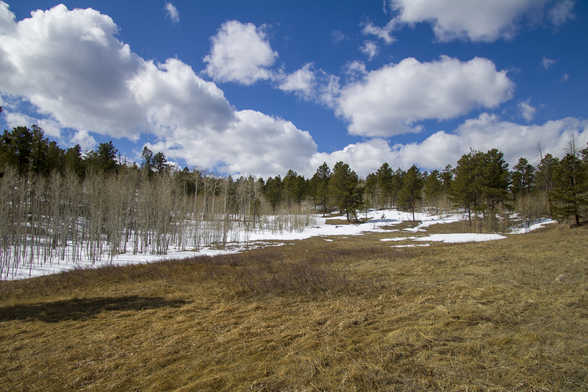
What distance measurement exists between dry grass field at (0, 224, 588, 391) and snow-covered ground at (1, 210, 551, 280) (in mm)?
8178

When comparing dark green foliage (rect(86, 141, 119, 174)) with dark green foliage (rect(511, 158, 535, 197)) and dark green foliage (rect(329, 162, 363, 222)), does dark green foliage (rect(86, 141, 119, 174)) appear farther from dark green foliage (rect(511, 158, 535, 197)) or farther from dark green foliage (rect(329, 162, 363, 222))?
dark green foliage (rect(511, 158, 535, 197))

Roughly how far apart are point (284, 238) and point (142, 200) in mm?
19316

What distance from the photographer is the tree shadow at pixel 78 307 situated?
680cm

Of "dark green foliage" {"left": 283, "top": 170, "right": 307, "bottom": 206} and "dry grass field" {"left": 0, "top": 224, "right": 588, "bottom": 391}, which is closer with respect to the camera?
"dry grass field" {"left": 0, "top": 224, "right": 588, "bottom": 391}

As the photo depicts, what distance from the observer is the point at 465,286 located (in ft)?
25.2

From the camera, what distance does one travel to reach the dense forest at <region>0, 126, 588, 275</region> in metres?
20.1

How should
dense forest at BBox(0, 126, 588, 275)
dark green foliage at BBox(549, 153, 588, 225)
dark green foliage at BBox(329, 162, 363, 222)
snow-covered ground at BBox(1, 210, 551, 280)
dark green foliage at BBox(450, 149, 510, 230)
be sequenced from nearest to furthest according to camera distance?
1. snow-covered ground at BBox(1, 210, 551, 280)
2. dense forest at BBox(0, 126, 588, 275)
3. dark green foliage at BBox(549, 153, 588, 225)
4. dark green foliage at BBox(450, 149, 510, 230)
5. dark green foliage at BBox(329, 162, 363, 222)

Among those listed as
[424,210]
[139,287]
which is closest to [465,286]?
[139,287]

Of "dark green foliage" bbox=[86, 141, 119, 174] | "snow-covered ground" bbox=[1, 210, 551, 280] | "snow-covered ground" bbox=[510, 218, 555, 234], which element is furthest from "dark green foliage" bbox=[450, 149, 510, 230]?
"dark green foliage" bbox=[86, 141, 119, 174]

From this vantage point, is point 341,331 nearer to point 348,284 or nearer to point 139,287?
point 348,284

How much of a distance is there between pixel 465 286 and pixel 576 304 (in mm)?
2382

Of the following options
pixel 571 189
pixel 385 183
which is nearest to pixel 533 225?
pixel 571 189

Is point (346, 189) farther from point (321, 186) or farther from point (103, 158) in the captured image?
point (103, 158)

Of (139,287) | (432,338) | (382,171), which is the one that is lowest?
(139,287)
